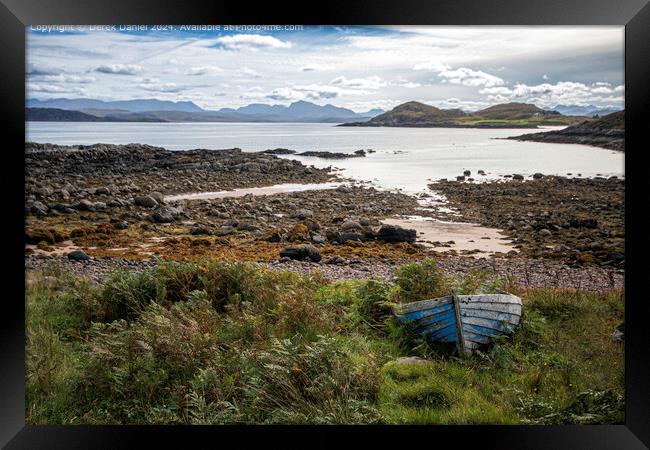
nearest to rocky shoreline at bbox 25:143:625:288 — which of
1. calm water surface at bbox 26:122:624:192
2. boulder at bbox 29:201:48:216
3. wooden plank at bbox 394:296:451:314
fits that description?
boulder at bbox 29:201:48:216

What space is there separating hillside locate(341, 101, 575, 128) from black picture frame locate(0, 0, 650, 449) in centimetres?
226

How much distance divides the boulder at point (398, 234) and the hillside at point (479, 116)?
1250 millimetres

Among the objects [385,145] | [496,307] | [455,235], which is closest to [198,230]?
[385,145]

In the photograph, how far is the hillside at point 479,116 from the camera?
720 centimetres

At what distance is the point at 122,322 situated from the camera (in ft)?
20.8

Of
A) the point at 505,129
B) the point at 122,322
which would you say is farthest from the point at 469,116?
the point at 122,322

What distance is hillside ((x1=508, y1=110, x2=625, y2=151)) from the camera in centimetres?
676

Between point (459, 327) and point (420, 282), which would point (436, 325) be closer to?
point (459, 327)

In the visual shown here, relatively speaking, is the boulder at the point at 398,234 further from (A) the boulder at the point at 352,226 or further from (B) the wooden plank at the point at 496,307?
(B) the wooden plank at the point at 496,307

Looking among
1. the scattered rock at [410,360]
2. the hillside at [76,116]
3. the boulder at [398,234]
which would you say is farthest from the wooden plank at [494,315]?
the hillside at [76,116]

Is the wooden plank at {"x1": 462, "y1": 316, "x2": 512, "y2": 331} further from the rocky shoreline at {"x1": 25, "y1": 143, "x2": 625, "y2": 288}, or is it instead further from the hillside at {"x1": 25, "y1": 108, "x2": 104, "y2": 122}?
the hillside at {"x1": 25, "y1": 108, "x2": 104, "y2": 122}
